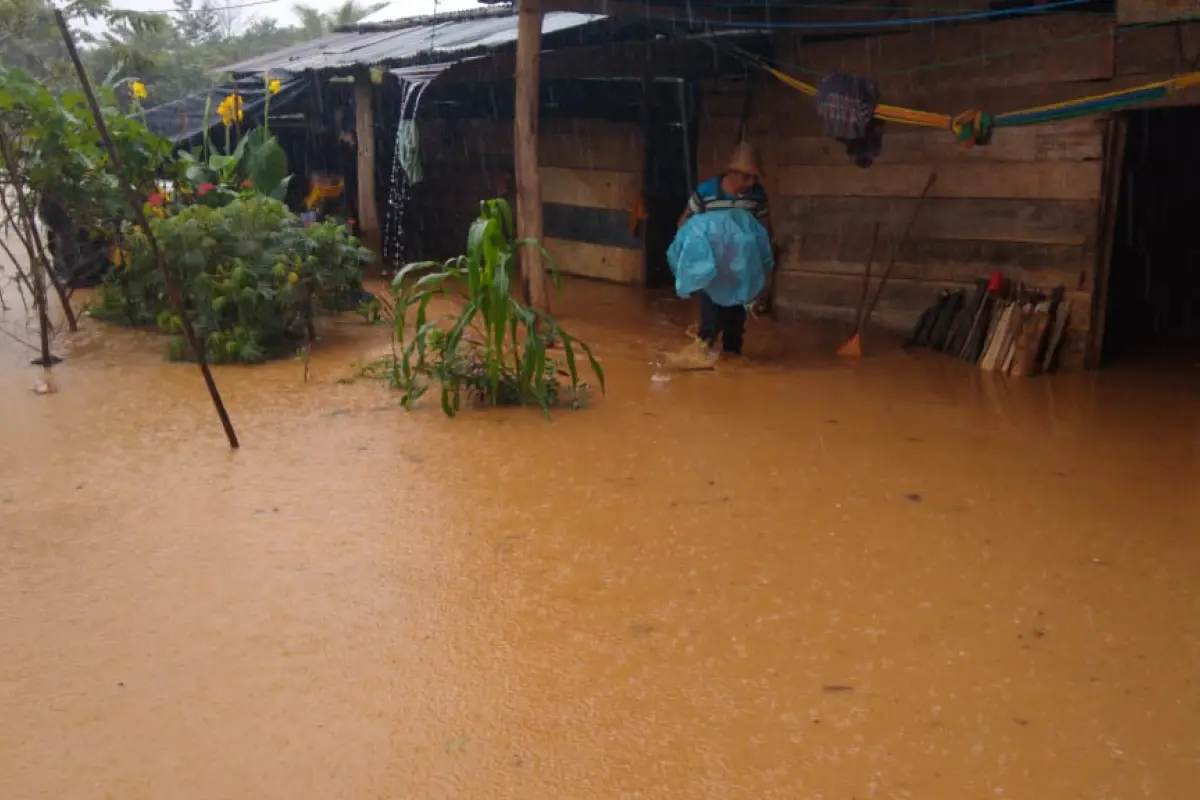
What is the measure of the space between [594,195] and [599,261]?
707mm

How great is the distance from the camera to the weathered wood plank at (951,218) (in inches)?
283

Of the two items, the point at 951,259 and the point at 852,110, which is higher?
the point at 852,110

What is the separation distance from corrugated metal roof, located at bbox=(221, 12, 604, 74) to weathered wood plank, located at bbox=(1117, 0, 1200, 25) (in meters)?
3.72

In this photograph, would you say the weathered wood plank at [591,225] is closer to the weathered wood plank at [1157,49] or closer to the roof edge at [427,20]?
the roof edge at [427,20]

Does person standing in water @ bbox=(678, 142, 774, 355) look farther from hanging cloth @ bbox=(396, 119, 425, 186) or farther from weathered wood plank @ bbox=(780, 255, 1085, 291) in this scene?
hanging cloth @ bbox=(396, 119, 425, 186)

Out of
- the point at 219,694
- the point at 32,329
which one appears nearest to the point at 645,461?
the point at 219,694

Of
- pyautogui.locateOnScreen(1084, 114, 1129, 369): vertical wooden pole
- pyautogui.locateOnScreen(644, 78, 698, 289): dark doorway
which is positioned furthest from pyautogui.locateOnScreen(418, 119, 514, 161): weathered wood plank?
pyautogui.locateOnScreen(1084, 114, 1129, 369): vertical wooden pole

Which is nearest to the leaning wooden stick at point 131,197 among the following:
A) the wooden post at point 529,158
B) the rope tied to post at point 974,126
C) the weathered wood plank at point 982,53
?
the wooden post at point 529,158

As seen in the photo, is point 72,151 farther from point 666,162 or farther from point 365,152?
point 666,162

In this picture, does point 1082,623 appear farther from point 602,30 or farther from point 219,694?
point 602,30

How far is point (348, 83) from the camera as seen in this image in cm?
1278

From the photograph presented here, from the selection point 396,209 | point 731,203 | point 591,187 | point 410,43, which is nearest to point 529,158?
point 731,203

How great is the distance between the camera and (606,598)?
3.94 metres

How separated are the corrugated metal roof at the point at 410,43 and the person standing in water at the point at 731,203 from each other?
179cm
